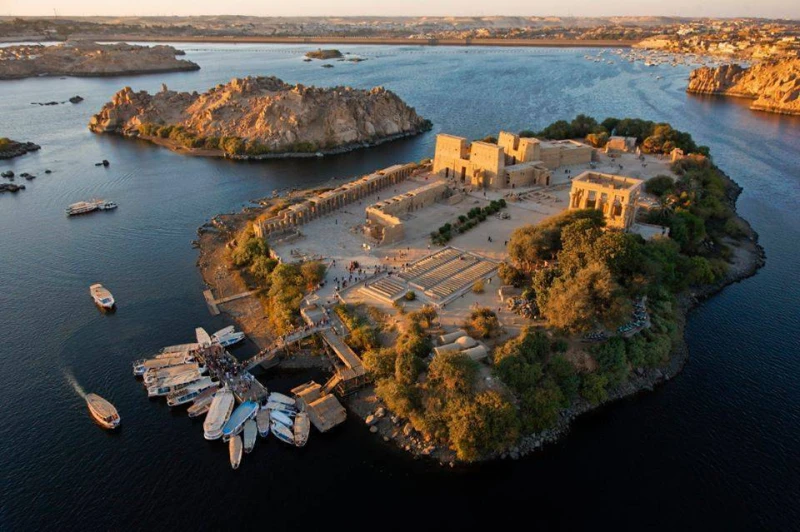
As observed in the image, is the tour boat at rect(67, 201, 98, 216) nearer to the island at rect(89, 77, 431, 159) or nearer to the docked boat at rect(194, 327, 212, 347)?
the island at rect(89, 77, 431, 159)

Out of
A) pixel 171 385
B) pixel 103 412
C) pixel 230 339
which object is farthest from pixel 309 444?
pixel 103 412

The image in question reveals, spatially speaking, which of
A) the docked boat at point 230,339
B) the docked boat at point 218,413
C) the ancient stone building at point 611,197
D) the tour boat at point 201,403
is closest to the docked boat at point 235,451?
the docked boat at point 218,413

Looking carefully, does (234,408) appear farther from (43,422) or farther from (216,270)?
(216,270)

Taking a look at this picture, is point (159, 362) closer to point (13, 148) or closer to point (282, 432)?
point (282, 432)

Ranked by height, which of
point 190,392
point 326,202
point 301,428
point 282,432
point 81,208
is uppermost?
point 326,202

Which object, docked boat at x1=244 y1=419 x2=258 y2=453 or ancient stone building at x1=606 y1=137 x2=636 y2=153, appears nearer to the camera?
docked boat at x1=244 y1=419 x2=258 y2=453

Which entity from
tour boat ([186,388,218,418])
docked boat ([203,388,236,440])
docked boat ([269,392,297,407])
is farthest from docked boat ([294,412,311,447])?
tour boat ([186,388,218,418])

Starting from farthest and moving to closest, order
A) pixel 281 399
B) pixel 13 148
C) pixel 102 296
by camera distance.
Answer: pixel 13 148
pixel 102 296
pixel 281 399
